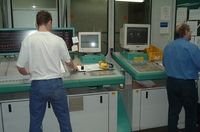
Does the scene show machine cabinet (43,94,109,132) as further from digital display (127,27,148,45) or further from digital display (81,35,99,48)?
digital display (127,27,148,45)

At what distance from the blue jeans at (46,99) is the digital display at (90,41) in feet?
3.55

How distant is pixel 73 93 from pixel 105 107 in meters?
0.43

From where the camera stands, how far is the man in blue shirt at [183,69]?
7.05 ft

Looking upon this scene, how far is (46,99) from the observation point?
1.90 meters

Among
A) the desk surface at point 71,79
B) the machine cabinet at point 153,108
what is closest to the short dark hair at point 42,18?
the desk surface at point 71,79

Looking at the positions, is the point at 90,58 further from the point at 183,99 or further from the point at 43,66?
the point at 183,99

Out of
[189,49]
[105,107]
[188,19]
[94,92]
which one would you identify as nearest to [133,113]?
[105,107]

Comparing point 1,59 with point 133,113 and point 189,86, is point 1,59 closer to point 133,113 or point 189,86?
point 133,113

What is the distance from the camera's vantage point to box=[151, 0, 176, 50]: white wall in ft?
11.8

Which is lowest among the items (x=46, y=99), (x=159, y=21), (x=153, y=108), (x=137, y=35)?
(x=153, y=108)

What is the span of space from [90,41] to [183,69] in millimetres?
1301

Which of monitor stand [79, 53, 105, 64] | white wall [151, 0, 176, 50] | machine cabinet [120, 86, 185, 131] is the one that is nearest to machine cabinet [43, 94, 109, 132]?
machine cabinet [120, 86, 185, 131]

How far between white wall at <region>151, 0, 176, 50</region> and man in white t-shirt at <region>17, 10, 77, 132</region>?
2.17m

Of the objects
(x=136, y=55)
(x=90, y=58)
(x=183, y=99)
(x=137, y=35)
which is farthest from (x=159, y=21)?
(x=183, y=99)
